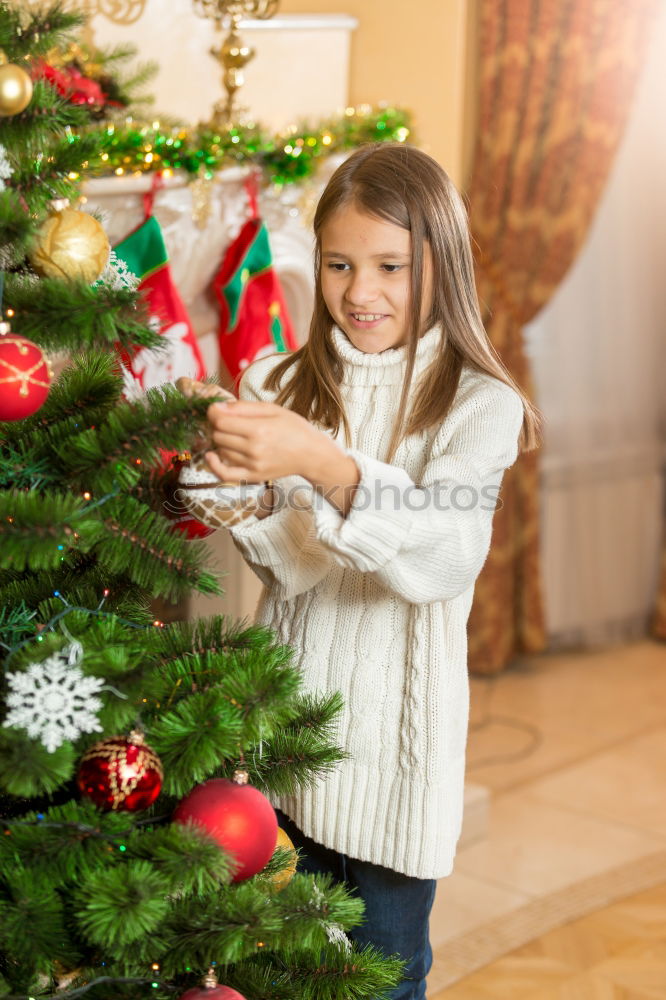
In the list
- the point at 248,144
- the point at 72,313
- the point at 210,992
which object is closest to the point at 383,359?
the point at 72,313

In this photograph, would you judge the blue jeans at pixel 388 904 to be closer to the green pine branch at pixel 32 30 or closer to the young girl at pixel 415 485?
the young girl at pixel 415 485

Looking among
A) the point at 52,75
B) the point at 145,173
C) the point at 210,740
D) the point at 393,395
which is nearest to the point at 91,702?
the point at 210,740

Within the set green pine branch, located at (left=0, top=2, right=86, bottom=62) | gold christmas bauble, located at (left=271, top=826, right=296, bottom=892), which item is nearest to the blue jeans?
gold christmas bauble, located at (left=271, top=826, right=296, bottom=892)

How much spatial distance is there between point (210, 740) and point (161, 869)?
0.37 feet

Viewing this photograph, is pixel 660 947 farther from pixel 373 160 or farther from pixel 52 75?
pixel 52 75

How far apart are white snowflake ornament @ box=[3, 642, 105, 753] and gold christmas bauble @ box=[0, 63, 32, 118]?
439 mm

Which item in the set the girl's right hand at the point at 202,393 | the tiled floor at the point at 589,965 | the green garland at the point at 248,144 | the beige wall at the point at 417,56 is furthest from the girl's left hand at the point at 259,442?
the beige wall at the point at 417,56

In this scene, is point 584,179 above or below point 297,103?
below

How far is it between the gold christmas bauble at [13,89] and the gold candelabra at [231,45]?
1458mm

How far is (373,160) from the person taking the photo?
4.42ft

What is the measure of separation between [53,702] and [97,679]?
4 centimetres

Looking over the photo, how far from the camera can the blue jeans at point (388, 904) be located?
1.41 meters

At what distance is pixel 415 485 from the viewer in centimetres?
126

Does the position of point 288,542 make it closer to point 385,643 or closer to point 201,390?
point 385,643
